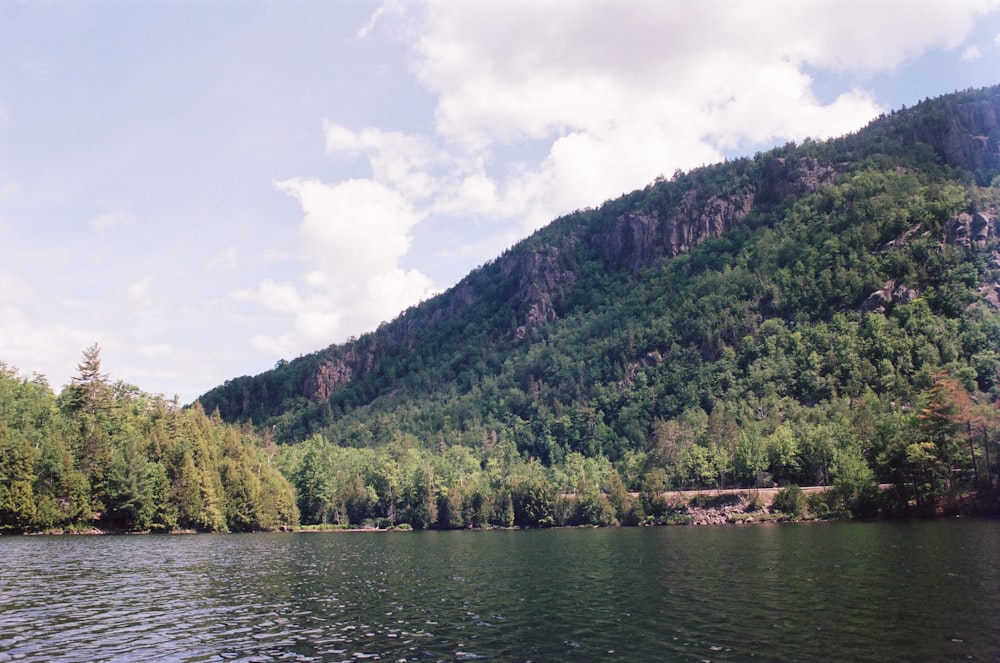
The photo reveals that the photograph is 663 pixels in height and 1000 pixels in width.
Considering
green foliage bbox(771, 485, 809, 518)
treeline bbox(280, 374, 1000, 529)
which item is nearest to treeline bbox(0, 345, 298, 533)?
treeline bbox(280, 374, 1000, 529)

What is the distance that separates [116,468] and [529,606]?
112995 millimetres

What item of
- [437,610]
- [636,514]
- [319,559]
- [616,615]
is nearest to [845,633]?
[616,615]

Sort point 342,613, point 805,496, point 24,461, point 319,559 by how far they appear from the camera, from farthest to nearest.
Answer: point 805,496
point 24,461
point 319,559
point 342,613

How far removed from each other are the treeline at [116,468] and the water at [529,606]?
50.0 meters

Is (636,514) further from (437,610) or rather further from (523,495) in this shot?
(437,610)

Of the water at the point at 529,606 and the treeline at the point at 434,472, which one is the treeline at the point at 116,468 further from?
the water at the point at 529,606

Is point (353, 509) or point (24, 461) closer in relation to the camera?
point (24, 461)

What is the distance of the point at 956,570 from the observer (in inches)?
1887

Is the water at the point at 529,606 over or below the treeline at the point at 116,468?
below

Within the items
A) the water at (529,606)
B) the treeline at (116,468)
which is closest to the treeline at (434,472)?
the treeline at (116,468)

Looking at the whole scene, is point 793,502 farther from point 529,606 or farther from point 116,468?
point 116,468

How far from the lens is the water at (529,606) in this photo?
30.1 metres

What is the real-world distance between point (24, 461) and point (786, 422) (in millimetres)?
171004

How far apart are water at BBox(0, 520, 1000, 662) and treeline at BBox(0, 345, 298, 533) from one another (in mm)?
50023
